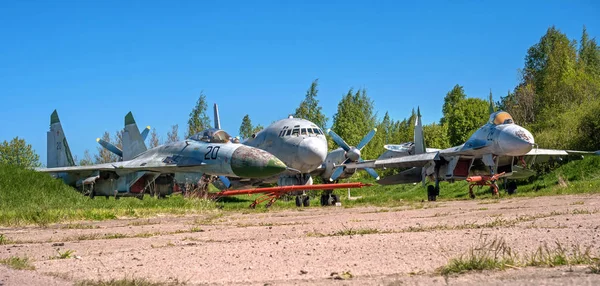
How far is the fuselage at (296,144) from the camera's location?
25.1 m

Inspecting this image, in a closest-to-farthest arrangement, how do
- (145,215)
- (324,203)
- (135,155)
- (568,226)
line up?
(568,226), (145,215), (324,203), (135,155)

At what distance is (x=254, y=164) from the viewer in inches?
833

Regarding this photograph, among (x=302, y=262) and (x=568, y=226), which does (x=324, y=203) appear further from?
(x=302, y=262)

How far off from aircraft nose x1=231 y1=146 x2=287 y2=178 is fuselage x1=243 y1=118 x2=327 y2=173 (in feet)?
12.1

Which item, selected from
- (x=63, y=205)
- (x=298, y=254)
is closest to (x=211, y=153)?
(x=63, y=205)

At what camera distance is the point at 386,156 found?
3588 cm

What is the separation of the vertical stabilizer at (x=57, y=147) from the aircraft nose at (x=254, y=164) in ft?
39.5

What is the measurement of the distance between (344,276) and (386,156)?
103 feet

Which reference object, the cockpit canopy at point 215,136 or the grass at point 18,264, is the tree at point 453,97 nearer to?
the cockpit canopy at point 215,136

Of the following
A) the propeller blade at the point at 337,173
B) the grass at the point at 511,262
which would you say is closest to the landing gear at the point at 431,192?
the propeller blade at the point at 337,173

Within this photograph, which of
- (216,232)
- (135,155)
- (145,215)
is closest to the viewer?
(216,232)

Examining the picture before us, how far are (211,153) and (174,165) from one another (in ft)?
5.88

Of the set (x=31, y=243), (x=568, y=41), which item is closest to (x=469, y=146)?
(x=31, y=243)

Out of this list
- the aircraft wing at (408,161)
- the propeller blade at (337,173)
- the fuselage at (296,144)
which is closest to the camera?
the fuselage at (296,144)
